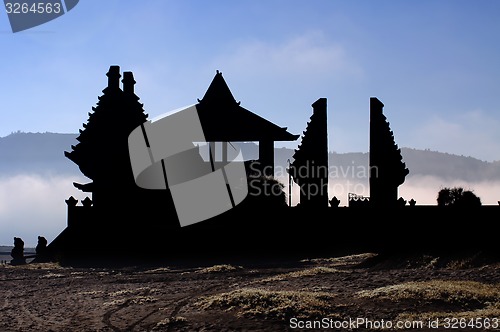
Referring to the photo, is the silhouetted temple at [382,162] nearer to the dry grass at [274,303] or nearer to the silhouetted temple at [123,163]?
the silhouetted temple at [123,163]

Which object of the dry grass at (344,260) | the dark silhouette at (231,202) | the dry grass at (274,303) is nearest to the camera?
the dry grass at (274,303)

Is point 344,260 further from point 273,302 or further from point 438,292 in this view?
point 273,302

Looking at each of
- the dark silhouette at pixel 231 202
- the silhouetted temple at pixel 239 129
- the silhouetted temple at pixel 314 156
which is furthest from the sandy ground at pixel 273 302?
the silhouetted temple at pixel 239 129

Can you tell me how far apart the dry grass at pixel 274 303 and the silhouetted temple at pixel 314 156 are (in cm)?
1882

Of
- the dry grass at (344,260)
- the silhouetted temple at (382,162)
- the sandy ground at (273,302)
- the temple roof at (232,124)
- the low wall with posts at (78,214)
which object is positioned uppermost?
the temple roof at (232,124)

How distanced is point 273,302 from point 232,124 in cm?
2290

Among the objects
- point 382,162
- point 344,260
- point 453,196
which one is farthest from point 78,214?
point 453,196

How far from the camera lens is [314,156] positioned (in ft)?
117

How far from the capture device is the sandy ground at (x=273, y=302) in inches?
562

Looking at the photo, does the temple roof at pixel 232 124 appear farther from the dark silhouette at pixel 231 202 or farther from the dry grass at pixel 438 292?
the dry grass at pixel 438 292

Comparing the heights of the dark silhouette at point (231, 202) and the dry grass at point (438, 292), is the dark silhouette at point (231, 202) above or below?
above

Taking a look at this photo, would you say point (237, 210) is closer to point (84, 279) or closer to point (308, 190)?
point (308, 190)

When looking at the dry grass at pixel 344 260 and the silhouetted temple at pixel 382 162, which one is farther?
the silhouetted temple at pixel 382 162

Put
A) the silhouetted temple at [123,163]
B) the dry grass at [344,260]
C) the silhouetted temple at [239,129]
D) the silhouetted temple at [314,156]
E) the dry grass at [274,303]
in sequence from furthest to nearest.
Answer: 1. the silhouetted temple at [239,129]
2. the silhouetted temple at [314,156]
3. the silhouetted temple at [123,163]
4. the dry grass at [344,260]
5. the dry grass at [274,303]
